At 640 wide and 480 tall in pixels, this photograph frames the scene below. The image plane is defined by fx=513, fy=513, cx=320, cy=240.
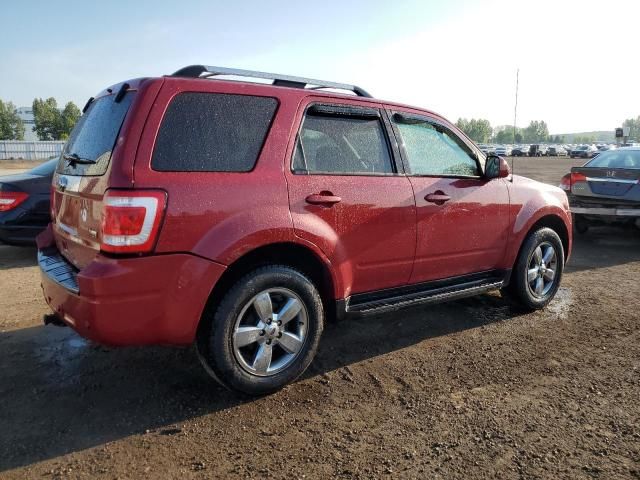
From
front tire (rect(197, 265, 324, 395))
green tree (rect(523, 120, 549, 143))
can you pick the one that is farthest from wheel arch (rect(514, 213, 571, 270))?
green tree (rect(523, 120, 549, 143))

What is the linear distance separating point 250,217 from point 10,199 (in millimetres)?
4902

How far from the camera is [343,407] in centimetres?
309

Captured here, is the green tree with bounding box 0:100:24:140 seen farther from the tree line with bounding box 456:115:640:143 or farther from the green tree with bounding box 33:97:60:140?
the tree line with bounding box 456:115:640:143

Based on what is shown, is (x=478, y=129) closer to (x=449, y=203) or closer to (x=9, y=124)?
(x=9, y=124)

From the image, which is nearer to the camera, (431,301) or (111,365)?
(111,365)

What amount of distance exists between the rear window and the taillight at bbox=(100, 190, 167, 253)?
27cm

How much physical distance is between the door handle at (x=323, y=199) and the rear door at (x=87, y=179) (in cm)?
119

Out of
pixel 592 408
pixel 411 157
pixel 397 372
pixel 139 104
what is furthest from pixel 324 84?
pixel 592 408

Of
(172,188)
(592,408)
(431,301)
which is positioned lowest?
(592,408)

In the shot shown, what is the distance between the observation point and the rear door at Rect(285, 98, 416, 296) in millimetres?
3287

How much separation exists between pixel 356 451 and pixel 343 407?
18.3 inches

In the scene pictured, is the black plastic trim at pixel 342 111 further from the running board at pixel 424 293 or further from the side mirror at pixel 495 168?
the running board at pixel 424 293

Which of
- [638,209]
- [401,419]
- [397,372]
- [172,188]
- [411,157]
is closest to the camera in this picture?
[172,188]

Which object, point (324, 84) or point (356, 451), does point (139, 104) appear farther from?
point (356, 451)
